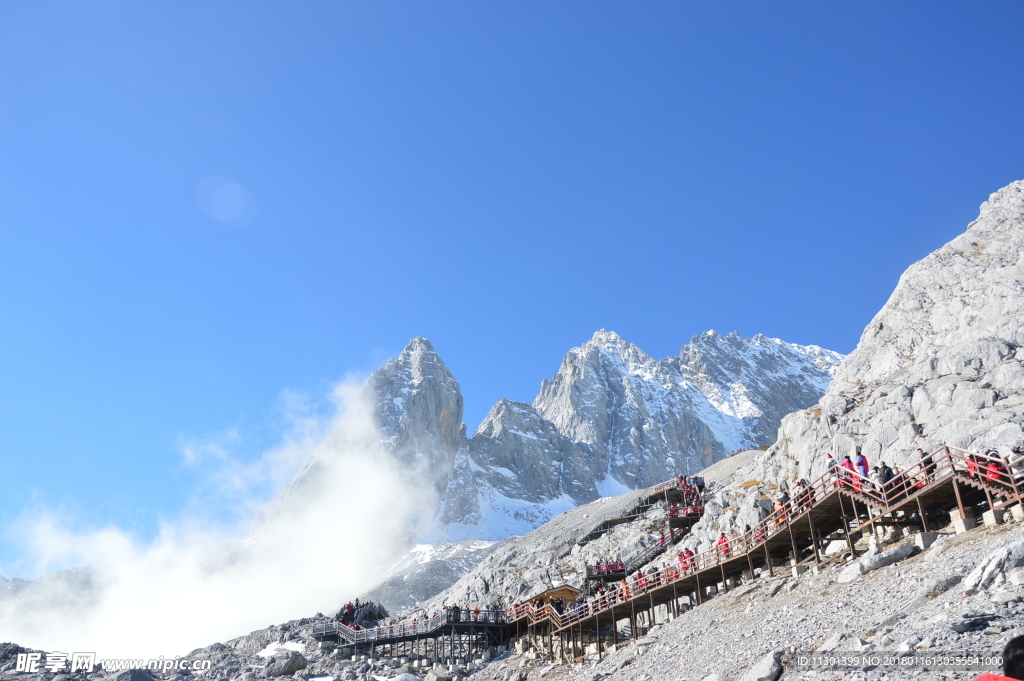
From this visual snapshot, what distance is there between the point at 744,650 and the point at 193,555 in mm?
206202

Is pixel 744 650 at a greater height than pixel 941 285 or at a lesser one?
lesser

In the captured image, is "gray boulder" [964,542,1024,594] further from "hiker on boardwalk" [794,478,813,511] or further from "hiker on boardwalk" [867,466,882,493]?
"hiker on boardwalk" [794,478,813,511]

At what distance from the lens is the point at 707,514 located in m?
47.4

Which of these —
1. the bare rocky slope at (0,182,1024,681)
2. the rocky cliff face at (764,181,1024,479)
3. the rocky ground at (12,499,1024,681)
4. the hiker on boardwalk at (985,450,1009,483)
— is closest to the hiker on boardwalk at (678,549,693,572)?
the rocky ground at (12,499,1024,681)

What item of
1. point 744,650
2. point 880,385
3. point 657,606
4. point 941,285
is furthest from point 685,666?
point 941,285

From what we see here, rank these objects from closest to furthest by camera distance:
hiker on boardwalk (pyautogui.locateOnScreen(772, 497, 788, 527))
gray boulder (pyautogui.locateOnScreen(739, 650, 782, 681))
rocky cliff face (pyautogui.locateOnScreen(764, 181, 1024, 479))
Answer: gray boulder (pyautogui.locateOnScreen(739, 650, 782, 681))
hiker on boardwalk (pyautogui.locateOnScreen(772, 497, 788, 527))
rocky cliff face (pyautogui.locateOnScreen(764, 181, 1024, 479))

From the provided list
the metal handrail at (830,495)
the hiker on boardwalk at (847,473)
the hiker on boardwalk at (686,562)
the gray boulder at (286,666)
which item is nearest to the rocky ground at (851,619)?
the metal handrail at (830,495)

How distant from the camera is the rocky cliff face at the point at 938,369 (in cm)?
3941

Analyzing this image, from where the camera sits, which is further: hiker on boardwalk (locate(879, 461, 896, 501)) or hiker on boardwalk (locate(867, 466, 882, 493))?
hiker on boardwalk (locate(867, 466, 882, 493))

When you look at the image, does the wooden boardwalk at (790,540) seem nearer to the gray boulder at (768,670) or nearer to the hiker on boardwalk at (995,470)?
the hiker on boardwalk at (995,470)

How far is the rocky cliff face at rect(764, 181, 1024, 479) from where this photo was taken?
1551 inches

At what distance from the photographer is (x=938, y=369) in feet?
152

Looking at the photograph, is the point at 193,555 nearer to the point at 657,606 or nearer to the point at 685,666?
the point at 657,606

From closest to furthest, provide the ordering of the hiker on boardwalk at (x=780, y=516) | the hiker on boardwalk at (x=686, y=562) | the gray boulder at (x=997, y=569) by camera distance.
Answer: the gray boulder at (x=997, y=569)
the hiker on boardwalk at (x=780, y=516)
the hiker on boardwalk at (x=686, y=562)
